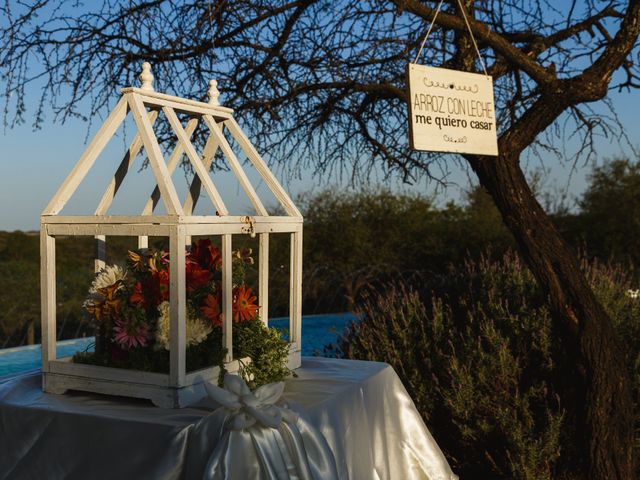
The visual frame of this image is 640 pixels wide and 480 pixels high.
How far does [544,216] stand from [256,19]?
1.94m

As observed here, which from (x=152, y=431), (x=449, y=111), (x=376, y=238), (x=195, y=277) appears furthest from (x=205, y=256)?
(x=376, y=238)

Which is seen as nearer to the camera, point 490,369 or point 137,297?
point 137,297

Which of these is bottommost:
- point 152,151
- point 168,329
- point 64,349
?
point 64,349

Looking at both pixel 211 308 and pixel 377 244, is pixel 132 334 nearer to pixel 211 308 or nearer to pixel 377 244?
pixel 211 308

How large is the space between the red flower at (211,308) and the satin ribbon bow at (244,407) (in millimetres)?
337

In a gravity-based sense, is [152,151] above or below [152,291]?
above

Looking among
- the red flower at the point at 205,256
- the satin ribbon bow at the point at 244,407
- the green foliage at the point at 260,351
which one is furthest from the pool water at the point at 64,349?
the satin ribbon bow at the point at 244,407

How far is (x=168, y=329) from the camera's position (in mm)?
1903

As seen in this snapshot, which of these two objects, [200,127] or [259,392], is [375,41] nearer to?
[200,127]

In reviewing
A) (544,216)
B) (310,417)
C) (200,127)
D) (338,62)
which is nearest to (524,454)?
(544,216)

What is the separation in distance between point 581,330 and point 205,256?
208 cm

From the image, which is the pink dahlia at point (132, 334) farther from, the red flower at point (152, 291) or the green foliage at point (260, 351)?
the green foliage at point (260, 351)

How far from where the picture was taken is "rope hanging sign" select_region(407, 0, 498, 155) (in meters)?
2.49

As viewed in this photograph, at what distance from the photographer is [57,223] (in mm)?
1979
